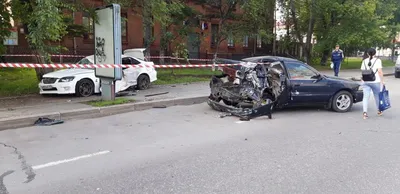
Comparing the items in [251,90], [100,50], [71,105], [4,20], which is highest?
[4,20]

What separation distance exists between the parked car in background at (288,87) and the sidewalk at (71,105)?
6.60ft

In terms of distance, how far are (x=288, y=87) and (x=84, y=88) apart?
6.46 meters

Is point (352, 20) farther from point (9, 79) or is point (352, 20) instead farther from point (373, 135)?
point (9, 79)

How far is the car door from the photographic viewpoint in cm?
876

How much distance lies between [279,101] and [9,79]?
11402 millimetres

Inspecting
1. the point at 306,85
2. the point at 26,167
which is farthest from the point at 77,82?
the point at 306,85

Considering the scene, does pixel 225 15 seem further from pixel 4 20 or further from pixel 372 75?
pixel 372 75

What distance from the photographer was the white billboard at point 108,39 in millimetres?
9508

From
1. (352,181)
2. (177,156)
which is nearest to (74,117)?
(177,156)

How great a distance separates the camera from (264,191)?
4086 millimetres

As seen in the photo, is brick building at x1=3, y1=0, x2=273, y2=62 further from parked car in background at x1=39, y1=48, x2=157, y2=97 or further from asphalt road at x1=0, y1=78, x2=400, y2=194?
asphalt road at x1=0, y1=78, x2=400, y2=194

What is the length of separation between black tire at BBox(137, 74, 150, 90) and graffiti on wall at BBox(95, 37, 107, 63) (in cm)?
292

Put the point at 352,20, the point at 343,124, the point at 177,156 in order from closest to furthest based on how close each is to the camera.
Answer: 1. the point at 177,156
2. the point at 343,124
3. the point at 352,20

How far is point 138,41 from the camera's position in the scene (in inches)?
973
